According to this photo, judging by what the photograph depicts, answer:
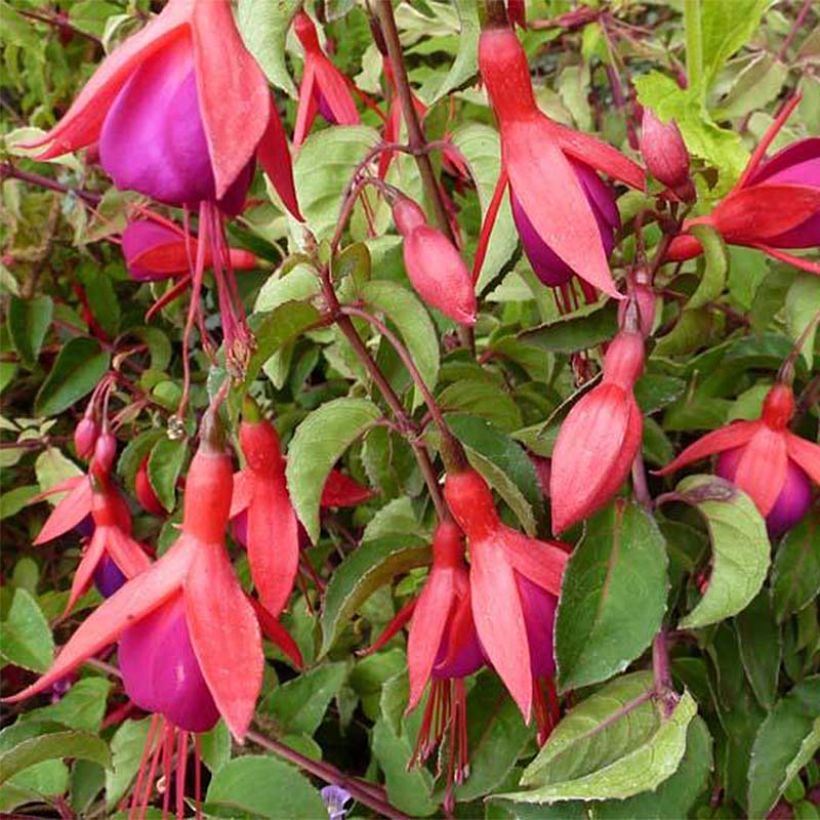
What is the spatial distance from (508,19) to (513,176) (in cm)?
9

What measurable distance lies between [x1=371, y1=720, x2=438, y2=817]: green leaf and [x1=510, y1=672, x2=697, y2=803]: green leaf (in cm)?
17

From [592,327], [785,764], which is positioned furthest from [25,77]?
[785,764]

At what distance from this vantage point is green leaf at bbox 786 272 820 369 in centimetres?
61

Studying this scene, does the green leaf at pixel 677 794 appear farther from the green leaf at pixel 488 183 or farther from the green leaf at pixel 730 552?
the green leaf at pixel 488 183

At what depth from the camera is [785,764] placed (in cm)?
67

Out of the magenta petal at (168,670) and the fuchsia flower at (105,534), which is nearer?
the magenta petal at (168,670)

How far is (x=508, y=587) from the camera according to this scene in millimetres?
532

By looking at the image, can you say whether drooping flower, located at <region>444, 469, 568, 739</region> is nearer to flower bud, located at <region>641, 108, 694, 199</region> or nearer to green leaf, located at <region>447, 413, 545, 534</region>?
green leaf, located at <region>447, 413, 545, 534</region>

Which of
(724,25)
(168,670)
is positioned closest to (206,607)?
(168,670)

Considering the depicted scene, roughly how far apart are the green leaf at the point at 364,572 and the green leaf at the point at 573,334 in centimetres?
13

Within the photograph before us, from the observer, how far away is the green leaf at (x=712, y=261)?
0.54 metres

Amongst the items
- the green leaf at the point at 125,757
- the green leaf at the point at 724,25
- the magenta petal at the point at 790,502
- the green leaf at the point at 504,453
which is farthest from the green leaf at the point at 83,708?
the green leaf at the point at 724,25

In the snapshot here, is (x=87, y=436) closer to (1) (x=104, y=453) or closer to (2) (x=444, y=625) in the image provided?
(1) (x=104, y=453)

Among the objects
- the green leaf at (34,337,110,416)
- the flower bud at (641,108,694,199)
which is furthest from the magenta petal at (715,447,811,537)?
the green leaf at (34,337,110,416)
